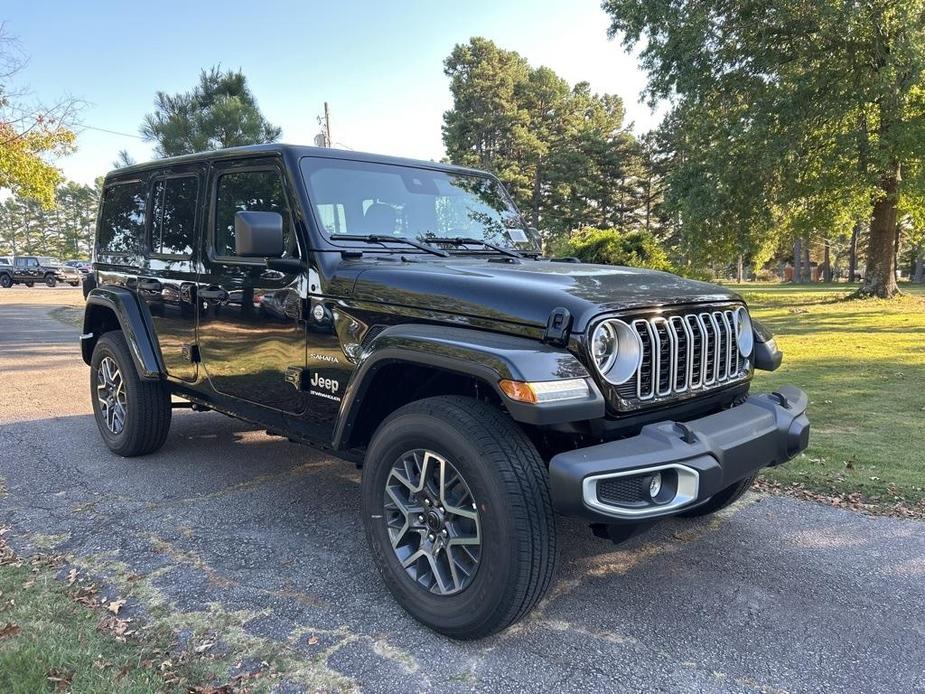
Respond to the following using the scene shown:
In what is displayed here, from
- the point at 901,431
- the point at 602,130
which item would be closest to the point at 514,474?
the point at 901,431

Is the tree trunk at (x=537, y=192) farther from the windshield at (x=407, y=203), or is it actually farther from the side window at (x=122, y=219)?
the windshield at (x=407, y=203)

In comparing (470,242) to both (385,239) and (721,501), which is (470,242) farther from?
(721,501)

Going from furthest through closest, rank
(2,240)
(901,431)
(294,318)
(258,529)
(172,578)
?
(2,240)
(901,431)
(258,529)
(294,318)
(172,578)

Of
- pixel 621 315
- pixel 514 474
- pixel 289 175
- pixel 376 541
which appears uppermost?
pixel 289 175

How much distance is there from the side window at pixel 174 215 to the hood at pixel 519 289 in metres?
1.62

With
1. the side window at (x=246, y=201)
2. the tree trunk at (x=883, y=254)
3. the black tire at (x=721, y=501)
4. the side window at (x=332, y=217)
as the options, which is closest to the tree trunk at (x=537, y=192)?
the tree trunk at (x=883, y=254)

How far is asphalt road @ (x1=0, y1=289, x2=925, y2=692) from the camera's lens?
254 cm

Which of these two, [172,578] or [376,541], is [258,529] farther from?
[376,541]

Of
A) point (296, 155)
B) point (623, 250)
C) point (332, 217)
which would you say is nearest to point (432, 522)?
point (332, 217)

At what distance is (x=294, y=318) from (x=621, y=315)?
173cm

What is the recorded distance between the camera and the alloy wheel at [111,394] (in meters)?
5.07

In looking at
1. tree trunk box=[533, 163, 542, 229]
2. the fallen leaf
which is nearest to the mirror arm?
the fallen leaf

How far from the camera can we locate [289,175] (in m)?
3.54

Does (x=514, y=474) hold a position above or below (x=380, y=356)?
below
